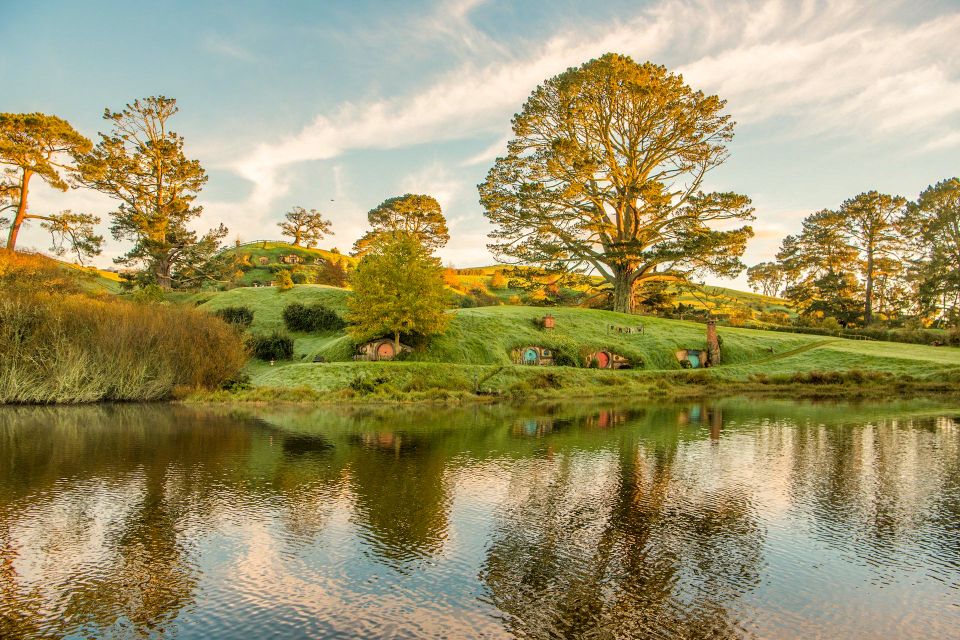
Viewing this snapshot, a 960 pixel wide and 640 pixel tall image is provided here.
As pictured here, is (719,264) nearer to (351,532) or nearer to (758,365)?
(758,365)

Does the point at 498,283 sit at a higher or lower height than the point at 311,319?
higher

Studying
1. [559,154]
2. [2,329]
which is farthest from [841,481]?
[559,154]

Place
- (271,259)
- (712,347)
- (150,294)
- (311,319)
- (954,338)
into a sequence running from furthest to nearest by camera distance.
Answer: (271,259), (311,319), (150,294), (954,338), (712,347)

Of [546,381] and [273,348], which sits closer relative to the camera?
[546,381]

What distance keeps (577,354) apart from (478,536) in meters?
40.4

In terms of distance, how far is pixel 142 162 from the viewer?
75938mm

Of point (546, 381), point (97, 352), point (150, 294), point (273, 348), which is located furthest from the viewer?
point (150, 294)

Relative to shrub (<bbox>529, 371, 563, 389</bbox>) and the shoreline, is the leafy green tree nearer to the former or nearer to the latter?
the shoreline

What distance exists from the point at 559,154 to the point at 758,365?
90.2ft

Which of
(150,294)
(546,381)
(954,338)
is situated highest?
(150,294)

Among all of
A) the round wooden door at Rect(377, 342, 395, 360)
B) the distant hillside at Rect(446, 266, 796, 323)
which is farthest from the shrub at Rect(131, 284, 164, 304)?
the distant hillside at Rect(446, 266, 796, 323)

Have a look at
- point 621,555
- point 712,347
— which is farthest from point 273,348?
point 621,555

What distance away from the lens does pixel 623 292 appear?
64.4 metres

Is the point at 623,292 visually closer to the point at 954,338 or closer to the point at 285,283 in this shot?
the point at 954,338
